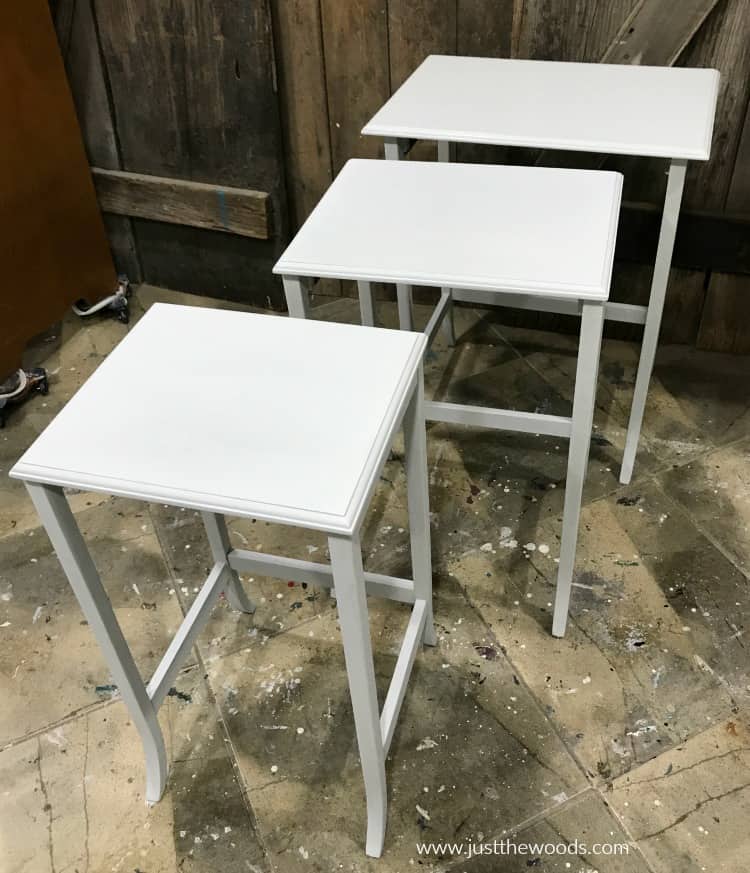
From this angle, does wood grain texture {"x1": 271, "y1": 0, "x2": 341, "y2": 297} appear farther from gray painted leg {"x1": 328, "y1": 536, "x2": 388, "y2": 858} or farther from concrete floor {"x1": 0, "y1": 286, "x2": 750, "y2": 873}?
gray painted leg {"x1": 328, "y1": 536, "x2": 388, "y2": 858}

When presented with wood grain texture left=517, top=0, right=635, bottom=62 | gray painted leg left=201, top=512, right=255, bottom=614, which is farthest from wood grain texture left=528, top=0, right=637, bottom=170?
gray painted leg left=201, top=512, right=255, bottom=614

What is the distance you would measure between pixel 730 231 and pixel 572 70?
2.19 feet

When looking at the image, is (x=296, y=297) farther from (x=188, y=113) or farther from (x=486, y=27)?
(x=188, y=113)

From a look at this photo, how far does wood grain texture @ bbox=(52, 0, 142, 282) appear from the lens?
101 inches

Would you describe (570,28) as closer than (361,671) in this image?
No

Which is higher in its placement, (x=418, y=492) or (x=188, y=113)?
(x=188, y=113)

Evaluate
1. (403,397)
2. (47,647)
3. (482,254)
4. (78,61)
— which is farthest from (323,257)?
(78,61)

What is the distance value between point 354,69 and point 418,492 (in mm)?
1453

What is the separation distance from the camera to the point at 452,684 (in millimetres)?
1791

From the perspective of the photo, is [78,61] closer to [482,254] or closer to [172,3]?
[172,3]

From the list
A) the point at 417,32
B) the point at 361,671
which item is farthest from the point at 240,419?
the point at 417,32

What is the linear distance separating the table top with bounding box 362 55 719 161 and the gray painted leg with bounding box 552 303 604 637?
0.44 m

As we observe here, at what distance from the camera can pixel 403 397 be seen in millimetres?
1246

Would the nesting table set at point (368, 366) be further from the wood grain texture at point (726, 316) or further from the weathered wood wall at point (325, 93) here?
the wood grain texture at point (726, 316)
